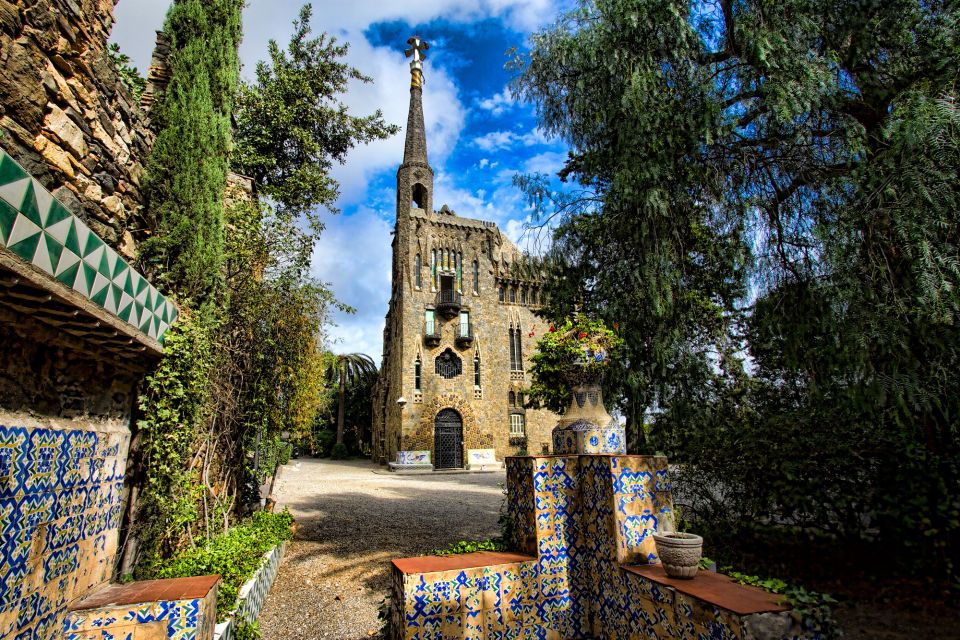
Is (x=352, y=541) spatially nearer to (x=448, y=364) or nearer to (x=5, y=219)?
(x=5, y=219)

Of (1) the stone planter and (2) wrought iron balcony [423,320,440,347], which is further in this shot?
(2) wrought iron balcony [423,320,440,347]

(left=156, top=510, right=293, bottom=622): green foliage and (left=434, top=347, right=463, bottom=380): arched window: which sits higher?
(left=434, top=347, right=463, bottom=380): arched window

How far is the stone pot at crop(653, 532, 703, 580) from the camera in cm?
324

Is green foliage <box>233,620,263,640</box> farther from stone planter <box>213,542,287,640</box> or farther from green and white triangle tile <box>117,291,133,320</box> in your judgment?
green and white triangle tile <box>117,291,133,320</box>

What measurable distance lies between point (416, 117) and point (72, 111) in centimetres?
2873

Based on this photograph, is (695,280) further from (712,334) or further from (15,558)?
(15,558)

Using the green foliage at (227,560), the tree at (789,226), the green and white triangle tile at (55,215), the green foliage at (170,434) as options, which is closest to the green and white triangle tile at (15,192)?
the green and white triangle tile at (55,215)

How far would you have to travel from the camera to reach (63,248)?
8.09ft

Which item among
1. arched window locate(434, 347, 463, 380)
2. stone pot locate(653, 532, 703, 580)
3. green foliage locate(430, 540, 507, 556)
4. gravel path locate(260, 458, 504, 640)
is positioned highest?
arched window locate(434, 347, 463, 380)

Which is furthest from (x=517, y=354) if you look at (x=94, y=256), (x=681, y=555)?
(x=94, y=256)

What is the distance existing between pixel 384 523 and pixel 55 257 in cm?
851

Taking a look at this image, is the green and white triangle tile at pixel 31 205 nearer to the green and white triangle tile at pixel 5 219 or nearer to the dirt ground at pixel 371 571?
the green and white triangle tile at pixel 5 219

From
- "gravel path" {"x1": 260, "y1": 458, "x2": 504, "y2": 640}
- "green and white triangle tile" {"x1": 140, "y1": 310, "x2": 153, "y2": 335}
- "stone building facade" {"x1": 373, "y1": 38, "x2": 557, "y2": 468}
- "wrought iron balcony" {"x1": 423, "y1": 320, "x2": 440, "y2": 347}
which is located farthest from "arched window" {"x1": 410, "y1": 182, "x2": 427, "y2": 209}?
"green and white triangle tile" {"x1": 140, "y1": 310, "x2": 153, "y2": 335}

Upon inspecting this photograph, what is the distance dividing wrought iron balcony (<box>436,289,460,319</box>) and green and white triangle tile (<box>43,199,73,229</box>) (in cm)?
2330
